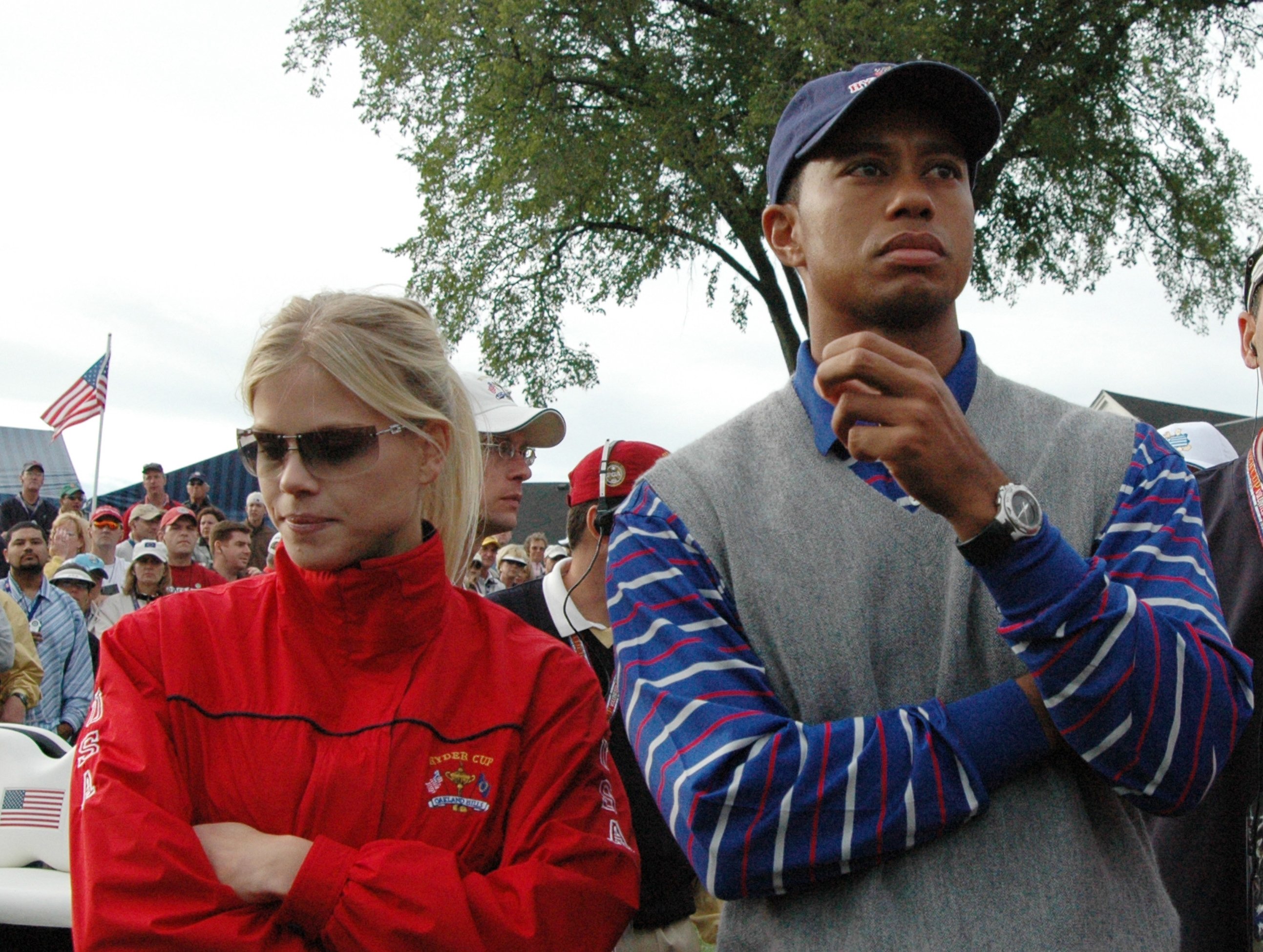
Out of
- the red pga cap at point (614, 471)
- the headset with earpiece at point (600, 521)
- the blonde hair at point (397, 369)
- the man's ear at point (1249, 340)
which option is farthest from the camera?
the red pga cap at point (614, 471)

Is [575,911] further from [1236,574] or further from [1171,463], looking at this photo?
[1236,574]

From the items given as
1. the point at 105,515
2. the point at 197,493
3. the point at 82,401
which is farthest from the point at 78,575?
the point at 82,401

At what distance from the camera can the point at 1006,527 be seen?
4.33ft

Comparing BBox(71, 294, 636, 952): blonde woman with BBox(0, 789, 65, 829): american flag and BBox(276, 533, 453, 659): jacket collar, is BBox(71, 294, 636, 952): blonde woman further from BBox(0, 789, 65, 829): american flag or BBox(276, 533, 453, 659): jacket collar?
BBox(0, 789, 65, 829): american flag

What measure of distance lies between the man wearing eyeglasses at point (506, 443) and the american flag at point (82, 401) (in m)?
13.9

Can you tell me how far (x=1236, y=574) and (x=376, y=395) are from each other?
186cm

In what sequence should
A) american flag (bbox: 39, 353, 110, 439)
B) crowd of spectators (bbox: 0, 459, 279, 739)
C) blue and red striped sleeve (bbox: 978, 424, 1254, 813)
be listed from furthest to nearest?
american flag (bbox: 39, 353, 110, 439) < crowd of spectators (bbox: 0, 459, 279, 739) < blue and red striped sleeve (bbox: 978, 424, 1254, 813)

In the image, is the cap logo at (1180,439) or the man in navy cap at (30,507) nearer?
the cap logo at (1180,439)

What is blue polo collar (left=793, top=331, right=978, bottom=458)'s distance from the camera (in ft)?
5.34

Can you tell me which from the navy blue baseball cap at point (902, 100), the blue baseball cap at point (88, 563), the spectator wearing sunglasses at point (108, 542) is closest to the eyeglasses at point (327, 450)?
the navy blue baseball cap at point (902, 100)

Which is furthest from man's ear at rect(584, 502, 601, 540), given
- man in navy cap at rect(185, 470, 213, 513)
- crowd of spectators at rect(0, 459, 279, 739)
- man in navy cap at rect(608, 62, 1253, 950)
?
man in navy cap at rect(185, 470, 213, 513)

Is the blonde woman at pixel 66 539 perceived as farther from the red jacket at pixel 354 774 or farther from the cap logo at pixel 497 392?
the red jacket at pixel 354 774

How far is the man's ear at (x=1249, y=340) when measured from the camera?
2.62 metres

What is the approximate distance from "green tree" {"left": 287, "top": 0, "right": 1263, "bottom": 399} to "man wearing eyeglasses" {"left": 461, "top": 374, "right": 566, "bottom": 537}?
12.7 m
